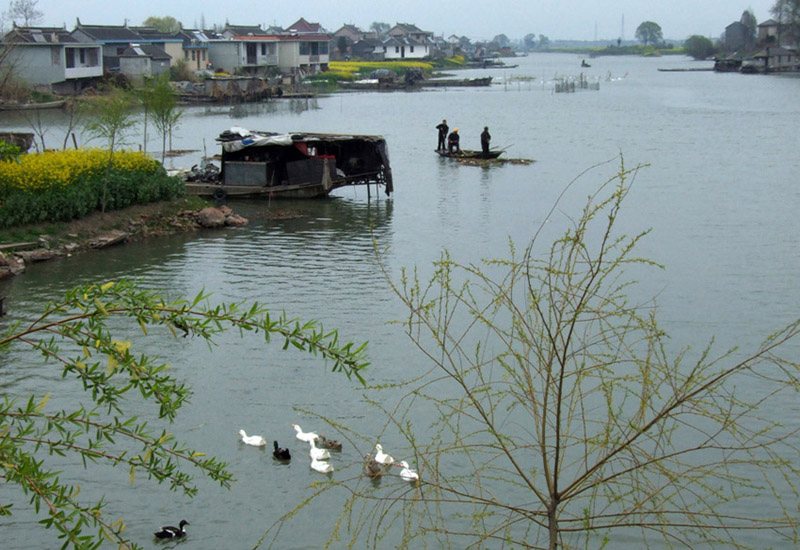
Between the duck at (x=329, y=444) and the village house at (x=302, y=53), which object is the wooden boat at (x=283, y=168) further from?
the village house at (x=302, y=53)

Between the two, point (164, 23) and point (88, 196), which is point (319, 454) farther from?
point (164, 23)

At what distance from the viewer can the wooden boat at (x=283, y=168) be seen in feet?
89.5

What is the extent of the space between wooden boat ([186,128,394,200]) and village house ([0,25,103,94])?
38.2 metres

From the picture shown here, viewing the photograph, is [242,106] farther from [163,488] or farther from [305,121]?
[163,488]

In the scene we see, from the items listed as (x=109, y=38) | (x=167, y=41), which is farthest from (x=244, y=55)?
(x=109, y=38)

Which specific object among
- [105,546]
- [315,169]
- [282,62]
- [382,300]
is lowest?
[105,546]

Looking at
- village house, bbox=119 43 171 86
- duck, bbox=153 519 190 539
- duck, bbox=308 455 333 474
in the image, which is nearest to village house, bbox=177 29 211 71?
village house, bbox=119 43 171 86

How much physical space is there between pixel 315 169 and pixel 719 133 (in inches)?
1144

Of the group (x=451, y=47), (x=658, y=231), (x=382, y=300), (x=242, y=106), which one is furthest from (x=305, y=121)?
(x=451, y=47)

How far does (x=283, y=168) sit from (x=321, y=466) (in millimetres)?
18954

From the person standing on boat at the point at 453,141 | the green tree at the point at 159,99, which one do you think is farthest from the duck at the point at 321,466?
the person standing on boat at the point at 453,141

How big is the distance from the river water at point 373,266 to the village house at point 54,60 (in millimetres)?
15487

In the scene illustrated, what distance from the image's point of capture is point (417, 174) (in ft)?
115

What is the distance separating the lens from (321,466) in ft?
34.4
